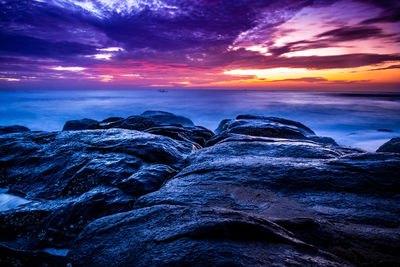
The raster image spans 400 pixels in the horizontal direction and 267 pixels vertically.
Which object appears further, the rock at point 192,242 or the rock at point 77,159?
the rock at point 77,159

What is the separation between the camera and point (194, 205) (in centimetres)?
325

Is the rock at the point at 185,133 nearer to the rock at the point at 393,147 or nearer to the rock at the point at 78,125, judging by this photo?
the rock at the point at 393,147

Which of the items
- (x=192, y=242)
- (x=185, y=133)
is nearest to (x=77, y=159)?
(x=185, y=133)

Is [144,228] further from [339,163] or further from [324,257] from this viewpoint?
[339,163]

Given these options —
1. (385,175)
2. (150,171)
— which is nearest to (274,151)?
(385,175)

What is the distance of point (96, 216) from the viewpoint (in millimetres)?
3768

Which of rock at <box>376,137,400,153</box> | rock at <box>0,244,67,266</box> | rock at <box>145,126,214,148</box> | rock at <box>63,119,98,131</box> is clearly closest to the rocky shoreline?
rock at <box>0,244,67,266</box>

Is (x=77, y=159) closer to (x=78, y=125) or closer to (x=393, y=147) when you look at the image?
(x=78, y=125)

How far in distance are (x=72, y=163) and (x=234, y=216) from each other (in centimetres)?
463

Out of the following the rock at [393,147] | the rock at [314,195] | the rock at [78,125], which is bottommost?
Answer: the rock at [78,125]

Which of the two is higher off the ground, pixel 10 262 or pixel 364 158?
pixel 364 158

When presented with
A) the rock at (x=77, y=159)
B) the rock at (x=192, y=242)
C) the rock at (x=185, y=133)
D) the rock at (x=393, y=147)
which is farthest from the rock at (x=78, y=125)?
the rock at (x=393, y=147)

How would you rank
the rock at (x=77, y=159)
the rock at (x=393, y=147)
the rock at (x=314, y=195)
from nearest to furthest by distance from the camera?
the rock at (x=314, y=195), the rock at (x=77, y=159), the rock at (x=393, y=147)

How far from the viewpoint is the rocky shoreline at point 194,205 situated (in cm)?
225
